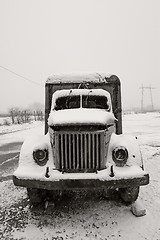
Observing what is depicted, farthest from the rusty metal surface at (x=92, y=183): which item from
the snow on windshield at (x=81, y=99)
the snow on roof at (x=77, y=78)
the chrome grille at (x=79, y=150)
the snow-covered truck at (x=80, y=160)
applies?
the snow on roof at (x=77, y=78)

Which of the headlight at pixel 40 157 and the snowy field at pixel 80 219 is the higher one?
the headlight at pixel 40 157

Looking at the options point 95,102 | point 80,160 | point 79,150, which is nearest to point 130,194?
point 80,160

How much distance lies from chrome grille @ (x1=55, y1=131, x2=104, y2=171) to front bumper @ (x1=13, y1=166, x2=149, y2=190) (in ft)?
0.47

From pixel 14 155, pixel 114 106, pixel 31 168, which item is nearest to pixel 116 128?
pixel 114 106

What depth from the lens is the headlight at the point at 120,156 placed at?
380cm

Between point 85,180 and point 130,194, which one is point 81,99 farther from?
point 130,194

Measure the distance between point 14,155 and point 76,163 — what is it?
6.19 meters

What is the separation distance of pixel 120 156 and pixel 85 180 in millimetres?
704

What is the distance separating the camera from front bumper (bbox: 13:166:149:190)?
3562 mm

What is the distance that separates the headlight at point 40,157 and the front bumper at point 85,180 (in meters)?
0.28

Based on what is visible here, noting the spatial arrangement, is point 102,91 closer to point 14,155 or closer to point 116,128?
point 116,128

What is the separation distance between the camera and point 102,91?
A: 201 inches

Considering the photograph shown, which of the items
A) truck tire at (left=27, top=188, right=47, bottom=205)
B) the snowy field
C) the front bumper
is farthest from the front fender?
truck tire at (left=27, top=188, right=47, bottom=205)

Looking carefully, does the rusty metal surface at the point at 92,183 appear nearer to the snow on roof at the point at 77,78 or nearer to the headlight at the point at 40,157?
the headlight at the point at 40,157
